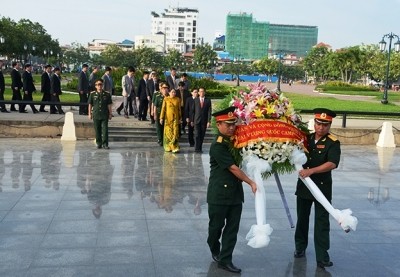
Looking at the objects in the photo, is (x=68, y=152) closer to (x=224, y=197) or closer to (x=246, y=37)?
(x=224, y=197)

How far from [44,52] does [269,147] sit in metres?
77.7

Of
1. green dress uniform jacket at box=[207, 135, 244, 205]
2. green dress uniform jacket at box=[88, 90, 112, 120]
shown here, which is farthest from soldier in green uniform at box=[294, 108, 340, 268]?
green dress uniform jacket at box=[88, 90, 112, 120]

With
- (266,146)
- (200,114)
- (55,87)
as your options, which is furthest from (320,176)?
(55,87)

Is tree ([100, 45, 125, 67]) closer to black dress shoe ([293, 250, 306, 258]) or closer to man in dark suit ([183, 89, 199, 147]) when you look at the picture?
man in dark suit ([183, 89, 199, 147])

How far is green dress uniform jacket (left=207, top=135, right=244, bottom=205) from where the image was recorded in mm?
5117

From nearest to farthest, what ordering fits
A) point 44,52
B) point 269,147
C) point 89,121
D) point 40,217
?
point 269,147, point 40,217, point 89,121, point 44,52

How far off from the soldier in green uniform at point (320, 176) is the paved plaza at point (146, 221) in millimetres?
233

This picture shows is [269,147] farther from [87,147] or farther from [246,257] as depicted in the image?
[87,147]

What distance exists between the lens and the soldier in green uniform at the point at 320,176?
545 cm

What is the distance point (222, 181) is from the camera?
5203 millimetres

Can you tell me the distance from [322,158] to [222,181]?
114 cm

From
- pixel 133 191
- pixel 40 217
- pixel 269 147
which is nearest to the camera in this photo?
pixel 269 147

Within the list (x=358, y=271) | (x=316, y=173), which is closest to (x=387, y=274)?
(x=358, y=271)

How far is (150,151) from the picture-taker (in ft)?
42.8
